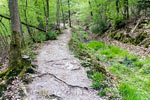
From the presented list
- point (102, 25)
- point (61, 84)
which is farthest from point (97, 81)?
point (102, 25)

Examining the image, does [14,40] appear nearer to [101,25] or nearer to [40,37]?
[40,37]

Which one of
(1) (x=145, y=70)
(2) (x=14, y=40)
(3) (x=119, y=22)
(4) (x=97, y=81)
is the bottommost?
(1) (x=145, y=70)

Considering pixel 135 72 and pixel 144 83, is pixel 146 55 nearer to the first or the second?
pixel 135 72

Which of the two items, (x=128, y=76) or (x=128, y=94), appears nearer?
(x=128, y=94)

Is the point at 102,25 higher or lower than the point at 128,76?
higher

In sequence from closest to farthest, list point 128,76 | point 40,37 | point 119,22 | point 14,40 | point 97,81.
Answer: point 97,81
point 14,40
point 128,76
point 40,37
point 119,22

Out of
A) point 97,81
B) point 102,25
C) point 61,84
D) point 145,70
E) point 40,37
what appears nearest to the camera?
point 61,84

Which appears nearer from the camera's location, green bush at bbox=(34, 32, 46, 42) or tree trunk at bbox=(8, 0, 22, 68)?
tree trunk at bbox=(8, 0, 22, 68)

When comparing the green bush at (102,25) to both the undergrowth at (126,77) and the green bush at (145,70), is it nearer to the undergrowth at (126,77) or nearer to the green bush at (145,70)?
the undergrowth at (126,77)

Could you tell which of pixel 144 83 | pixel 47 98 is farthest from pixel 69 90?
pixel 144 83

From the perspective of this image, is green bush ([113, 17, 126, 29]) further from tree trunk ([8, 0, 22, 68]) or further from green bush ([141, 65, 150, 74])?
tree trunk ([8, 0, 22, 68])

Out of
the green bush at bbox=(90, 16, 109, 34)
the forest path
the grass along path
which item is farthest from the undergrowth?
the green bush at bbox=(90, 16, 109, 34)

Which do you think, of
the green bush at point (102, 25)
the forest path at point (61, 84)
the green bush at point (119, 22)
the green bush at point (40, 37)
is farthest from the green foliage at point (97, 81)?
the green bush at point (102, 25)

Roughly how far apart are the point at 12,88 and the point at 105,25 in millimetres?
15407
